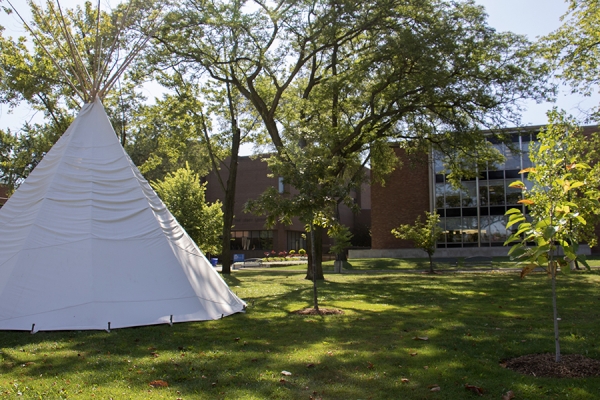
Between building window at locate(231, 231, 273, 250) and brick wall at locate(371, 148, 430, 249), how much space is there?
18.2m

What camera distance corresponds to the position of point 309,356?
22.9 feet

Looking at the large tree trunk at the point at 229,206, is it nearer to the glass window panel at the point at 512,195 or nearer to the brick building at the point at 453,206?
the brick building at the point at 453,206

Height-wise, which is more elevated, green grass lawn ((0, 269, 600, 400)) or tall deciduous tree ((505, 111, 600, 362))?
tall deciduous tree ((505, 111, 600, 362))

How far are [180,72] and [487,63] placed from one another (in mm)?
13437

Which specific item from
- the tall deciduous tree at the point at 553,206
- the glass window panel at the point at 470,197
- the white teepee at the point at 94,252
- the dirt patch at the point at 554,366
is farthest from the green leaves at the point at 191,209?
the tall deciduous tree at the point at 553,206

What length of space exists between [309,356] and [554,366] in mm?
3065

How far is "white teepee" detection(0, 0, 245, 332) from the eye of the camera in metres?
8.88

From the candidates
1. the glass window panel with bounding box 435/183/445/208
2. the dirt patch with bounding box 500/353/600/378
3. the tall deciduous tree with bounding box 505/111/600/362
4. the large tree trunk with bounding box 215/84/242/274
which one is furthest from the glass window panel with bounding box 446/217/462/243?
the dirt patch with bounding box 500/353/600/378

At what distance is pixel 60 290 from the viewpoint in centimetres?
897

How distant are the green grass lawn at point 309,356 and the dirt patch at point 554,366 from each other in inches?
9.1

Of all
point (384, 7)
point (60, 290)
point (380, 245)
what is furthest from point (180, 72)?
point (380, 245)

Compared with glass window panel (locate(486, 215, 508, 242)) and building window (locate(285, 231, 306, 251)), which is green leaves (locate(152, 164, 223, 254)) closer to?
glass window panel (locate(486, 215, 508, 242))

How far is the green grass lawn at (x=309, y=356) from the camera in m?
5.36

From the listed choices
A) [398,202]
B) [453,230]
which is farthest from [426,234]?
[398,202]
